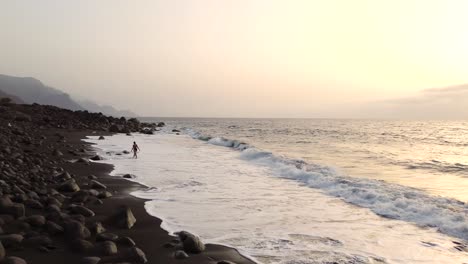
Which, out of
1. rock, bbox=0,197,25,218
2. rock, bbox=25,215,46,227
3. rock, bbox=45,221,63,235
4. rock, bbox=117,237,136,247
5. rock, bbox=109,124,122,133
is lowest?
rock, bbox=117,237,136,247

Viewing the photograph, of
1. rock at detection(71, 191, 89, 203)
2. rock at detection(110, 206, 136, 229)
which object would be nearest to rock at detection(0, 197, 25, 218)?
rock at detection(110, 206, 136, 229)

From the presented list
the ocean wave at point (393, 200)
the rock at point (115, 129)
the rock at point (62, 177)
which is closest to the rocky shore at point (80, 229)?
the rock at point (62, 177)

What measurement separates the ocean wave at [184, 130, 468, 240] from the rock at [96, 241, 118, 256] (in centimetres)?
726

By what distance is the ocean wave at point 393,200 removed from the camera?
10.0m

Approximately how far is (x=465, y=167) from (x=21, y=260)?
75.5ft

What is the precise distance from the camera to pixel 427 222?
33.3ft

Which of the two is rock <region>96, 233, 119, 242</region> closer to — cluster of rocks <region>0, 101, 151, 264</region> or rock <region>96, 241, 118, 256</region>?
cluster of rocks <region>0, 101, 151, 264</region>

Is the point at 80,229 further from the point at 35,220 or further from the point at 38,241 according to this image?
the point at 35,220

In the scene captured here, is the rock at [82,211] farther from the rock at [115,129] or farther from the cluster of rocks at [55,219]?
the rock at [115,129]

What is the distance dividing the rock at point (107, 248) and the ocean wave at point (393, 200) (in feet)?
23.8

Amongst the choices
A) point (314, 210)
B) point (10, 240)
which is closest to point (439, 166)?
point (314, 210)

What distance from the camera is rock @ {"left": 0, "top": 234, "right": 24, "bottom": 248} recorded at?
652 cm

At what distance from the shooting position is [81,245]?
681 cm

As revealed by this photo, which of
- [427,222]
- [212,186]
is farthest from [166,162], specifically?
[427,222]
